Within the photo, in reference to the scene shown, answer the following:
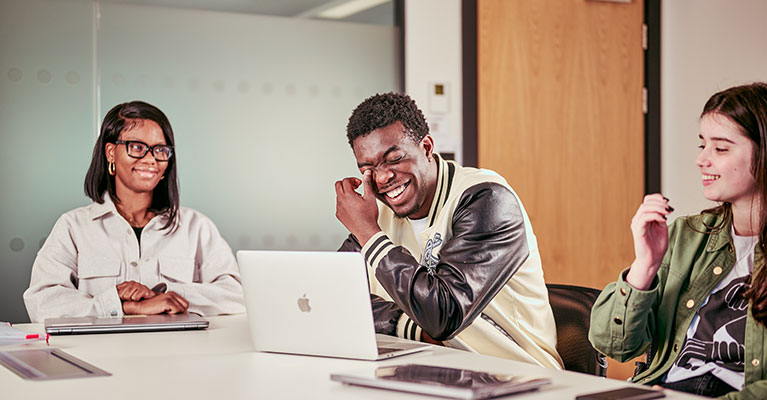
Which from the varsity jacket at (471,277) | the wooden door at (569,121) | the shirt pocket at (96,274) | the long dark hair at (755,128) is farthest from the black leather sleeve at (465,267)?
the wooden door at (569,121)

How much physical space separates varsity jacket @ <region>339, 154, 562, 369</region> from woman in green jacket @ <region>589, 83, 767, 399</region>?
259 millimetres

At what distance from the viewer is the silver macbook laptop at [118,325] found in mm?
2096

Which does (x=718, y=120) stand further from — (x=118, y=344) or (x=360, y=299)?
(x=118, y=344)

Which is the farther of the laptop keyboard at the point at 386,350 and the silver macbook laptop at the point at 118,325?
the silver macbook laptop at the point at 118,325

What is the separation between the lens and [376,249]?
1993 millimetres

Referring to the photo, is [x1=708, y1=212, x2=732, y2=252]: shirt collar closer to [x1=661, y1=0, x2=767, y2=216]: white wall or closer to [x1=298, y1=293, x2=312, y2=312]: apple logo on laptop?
[x1=298, y1=293, x2=312, y2=312]: apple logo on laptop

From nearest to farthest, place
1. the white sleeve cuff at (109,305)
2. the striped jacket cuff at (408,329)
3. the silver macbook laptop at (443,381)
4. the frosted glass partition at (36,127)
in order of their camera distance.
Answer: the silver macbook laptop at (443,381), the striped jacket cuff at (408,329), the white sleeve cuff at (109,305), the frosted glass partition at (36,127)

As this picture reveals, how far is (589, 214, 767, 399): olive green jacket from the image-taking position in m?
1.75

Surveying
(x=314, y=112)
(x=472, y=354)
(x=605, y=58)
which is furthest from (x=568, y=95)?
(x=472, y=354)

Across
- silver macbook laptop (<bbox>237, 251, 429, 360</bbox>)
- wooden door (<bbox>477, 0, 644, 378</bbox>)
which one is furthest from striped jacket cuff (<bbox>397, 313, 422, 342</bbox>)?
wooden door (<bbox>477, 0, 644, 378</bbox>)

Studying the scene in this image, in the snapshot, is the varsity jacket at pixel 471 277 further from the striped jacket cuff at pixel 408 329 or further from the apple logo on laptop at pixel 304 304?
the apple logo on laptop at pixel 304 304

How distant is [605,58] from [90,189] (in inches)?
107

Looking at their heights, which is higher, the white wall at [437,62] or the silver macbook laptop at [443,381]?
the white wall at [437,62]

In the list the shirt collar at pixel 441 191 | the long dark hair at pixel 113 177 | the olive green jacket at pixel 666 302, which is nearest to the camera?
the olive green jacket at pixel 666 302
